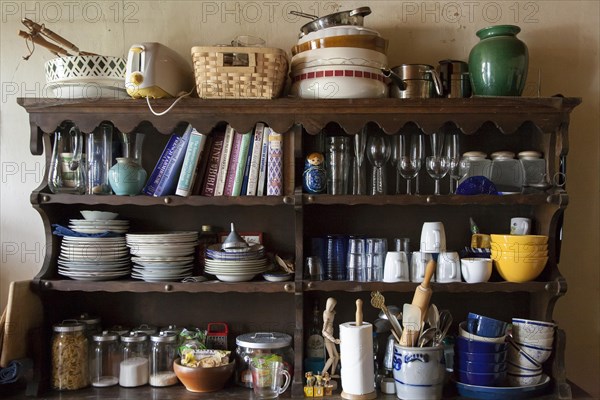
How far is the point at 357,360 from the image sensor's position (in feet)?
5.90

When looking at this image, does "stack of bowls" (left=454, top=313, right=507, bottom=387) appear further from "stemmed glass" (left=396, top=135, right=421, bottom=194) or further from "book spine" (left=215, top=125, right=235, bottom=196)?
"book spine" (left=215, top=125, right=235, bottom=196)

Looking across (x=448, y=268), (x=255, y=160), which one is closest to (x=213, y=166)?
(x=255, y=160)

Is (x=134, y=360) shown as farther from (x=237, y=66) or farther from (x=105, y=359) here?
(x=237, y=66)

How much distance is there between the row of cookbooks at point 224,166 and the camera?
1919mm

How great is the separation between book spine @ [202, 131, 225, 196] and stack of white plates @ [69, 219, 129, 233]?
0.33m

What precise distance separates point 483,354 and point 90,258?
130 cm

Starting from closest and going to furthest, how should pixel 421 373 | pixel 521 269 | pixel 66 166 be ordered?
1. pixel 421 373
2. pixel 521 269
3. pixel 66 166

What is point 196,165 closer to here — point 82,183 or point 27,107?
point 82,183

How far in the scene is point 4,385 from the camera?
6.19ft

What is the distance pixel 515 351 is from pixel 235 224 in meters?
1.04

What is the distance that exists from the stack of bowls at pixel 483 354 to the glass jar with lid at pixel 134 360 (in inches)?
40.8

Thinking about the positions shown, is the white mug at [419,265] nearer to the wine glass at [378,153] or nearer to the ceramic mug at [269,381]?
the wine glass at [378,153]

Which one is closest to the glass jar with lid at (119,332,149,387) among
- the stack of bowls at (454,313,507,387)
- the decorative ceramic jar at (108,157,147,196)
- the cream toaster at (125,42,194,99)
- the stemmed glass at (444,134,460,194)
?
Answer: the decorative ceramic jar at (108,157,147,196)

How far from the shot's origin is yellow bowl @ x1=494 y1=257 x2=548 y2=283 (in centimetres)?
186
